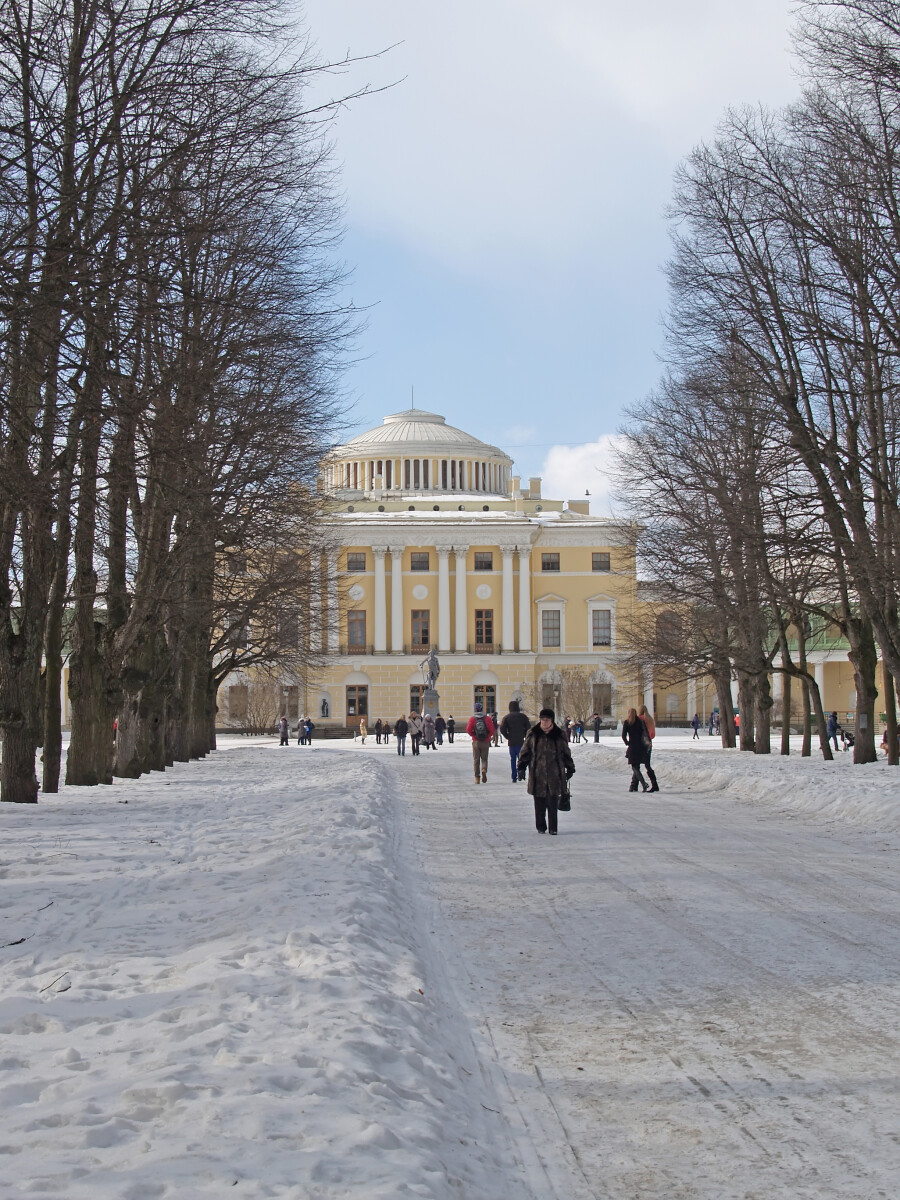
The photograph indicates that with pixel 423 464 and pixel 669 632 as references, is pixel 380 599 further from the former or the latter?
pixel 669 632

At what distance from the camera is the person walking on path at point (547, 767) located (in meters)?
15.7

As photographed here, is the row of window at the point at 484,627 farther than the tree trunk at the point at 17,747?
Yes

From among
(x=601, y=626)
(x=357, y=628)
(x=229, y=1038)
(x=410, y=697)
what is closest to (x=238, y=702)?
(x=357, y=628)

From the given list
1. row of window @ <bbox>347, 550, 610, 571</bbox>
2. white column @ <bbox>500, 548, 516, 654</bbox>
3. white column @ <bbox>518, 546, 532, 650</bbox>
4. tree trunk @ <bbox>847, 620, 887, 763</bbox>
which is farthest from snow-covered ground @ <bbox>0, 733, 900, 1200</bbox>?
row of window @ <bbox>347, 550, 610, 571</bbox>

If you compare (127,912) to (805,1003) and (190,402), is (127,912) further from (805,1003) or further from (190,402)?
(190,402)

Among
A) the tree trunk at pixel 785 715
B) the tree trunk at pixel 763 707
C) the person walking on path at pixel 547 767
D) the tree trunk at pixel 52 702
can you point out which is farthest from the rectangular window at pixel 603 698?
the person walking on path at pixel 547 767

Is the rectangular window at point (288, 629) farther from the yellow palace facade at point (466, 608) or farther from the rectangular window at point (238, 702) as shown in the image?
the yellow palace facade at point (466, 608)

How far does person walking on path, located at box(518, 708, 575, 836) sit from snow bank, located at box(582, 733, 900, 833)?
429 cm

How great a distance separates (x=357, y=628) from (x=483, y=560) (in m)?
10.6

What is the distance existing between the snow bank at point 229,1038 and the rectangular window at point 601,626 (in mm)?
84611

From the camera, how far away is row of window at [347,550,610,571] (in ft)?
315

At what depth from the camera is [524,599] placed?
314 feet

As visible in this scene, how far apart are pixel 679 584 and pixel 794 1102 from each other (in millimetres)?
31103

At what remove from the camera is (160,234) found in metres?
9.62
